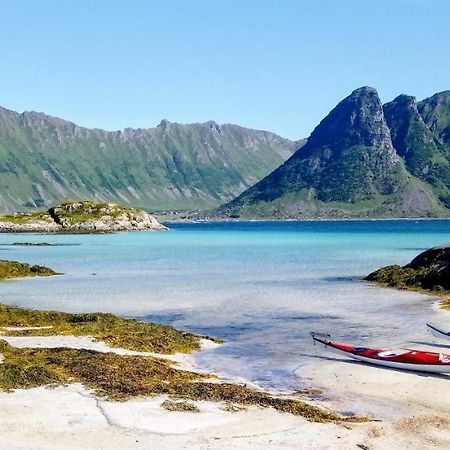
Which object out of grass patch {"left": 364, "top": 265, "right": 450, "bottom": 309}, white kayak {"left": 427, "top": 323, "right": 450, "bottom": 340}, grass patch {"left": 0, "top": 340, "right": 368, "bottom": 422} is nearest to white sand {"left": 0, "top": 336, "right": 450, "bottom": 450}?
grass patch {"left": 0, "top": 340, "right": 368, "bottom": 422}

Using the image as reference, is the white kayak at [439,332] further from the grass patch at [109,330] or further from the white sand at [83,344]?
the grass patch at [109,330]

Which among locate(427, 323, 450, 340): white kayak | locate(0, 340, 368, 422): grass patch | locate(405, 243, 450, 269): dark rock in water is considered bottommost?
locate(0, 340, 368, 422): grass patch

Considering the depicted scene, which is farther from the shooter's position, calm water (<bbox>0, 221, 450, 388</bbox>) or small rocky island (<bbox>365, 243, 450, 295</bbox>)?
small rocky island (<bbox>365, 243, 450, 295</bbox>)

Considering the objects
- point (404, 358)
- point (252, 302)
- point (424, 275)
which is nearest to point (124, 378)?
point (404, 358)

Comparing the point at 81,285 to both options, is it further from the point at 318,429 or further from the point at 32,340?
the point at 318,429

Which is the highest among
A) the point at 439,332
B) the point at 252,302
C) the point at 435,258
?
the point at 435,258

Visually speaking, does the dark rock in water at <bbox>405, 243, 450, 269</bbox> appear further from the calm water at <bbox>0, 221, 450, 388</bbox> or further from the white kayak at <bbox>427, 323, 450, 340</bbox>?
the white kayak at <bbox>427, 323, 450, 340</bbox>

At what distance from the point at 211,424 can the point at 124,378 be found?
693 cm

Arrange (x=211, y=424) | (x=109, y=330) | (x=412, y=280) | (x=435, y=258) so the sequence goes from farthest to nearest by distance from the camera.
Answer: (x=435, y=258)
(x=412, y=280)
(x=109, y=330)
(x=211, y=424)

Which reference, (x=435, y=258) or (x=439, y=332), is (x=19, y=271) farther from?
(x=439, y=332)

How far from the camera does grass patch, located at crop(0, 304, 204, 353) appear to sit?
37.3 m

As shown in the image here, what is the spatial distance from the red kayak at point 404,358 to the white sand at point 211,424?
1710 mm

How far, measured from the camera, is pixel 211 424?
75.9 feet

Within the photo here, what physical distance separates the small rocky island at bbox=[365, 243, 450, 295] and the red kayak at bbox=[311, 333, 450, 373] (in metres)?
30.2
